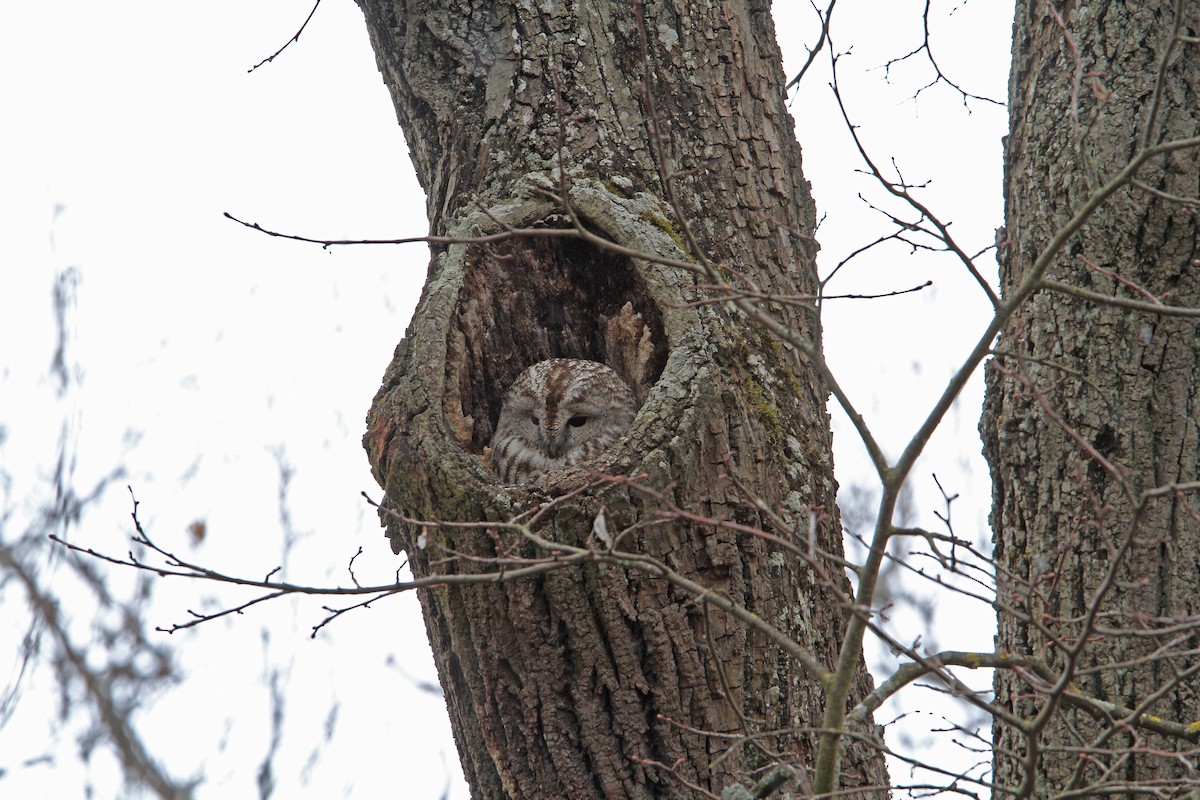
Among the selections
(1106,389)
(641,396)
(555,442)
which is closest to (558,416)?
(555,442)

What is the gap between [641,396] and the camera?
4.37 m

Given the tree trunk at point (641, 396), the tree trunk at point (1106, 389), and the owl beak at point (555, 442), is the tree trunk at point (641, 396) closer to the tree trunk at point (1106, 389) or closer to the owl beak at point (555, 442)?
the owl beak at point (555, 442)

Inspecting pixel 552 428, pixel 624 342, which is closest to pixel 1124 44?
pixel 624 342

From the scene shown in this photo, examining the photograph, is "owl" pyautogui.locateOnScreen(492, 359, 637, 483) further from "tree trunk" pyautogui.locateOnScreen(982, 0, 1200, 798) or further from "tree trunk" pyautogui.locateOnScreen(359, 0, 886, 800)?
"tree trunk" pyautogui.locateOnScreen(982, 0, 1200, 798)

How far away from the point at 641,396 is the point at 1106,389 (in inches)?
65.7

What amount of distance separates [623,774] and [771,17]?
2606 millimetres

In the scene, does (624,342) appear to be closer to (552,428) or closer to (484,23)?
(552,428)

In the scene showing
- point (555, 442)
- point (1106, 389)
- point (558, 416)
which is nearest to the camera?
point (1106, 389)

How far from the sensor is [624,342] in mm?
4234

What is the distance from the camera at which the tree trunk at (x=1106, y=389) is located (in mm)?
3197

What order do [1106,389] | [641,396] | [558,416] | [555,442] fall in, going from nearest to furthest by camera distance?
[1106,389] < [641,396] < [558,416] < [555,442]

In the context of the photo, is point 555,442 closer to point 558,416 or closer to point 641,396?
point 558,416

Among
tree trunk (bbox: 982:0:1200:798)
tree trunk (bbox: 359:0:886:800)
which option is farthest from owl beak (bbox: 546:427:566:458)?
tree trunk (bbox: 982:0:1200:798)

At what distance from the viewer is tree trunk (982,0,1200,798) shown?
10.5 ft
